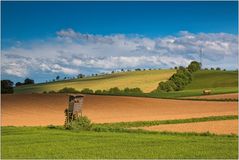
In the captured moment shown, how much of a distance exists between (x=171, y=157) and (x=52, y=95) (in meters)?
49.8

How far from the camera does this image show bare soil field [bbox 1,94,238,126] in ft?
158

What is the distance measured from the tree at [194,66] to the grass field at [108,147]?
3826 inches

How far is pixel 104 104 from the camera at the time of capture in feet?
201

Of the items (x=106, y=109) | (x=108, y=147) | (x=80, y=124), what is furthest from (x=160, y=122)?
(x=108, y=147)

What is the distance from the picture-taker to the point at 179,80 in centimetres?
10800

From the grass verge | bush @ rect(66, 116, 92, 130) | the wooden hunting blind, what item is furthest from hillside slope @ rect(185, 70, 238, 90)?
bush @ rect(66, 116, 92, 130)

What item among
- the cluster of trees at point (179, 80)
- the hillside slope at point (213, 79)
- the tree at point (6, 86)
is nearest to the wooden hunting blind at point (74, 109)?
the tree at point (6, 86)

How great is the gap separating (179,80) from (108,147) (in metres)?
87.2

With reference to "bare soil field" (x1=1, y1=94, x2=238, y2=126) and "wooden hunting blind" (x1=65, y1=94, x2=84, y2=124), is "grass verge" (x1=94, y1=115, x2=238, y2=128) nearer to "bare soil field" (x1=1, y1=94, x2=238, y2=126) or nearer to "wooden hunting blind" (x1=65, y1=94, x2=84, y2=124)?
"wooden hunting blind" (x1=65, y1=94, x2=84, y2=124)

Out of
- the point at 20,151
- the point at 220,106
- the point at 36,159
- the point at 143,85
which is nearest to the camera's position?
the point at 36,159

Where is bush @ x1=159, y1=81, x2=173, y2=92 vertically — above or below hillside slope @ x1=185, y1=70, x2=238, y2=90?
below

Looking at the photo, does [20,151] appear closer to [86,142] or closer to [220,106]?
[86,142]

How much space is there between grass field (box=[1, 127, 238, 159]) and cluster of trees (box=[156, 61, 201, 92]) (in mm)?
74994

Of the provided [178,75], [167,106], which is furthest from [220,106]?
[178,75]
